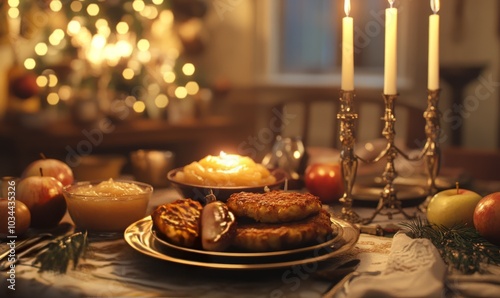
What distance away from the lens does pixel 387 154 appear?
1.53 m

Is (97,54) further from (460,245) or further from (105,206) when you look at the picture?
(460,245)

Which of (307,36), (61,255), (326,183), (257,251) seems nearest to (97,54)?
(307,36)

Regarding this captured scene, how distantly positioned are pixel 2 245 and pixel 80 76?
322 cm

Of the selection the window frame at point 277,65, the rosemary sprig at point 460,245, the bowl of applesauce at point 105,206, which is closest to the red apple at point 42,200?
the bowl of applesauce at point 105,206

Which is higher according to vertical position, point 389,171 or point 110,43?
point 110,43

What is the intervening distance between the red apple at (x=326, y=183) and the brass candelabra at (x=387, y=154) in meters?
0.13

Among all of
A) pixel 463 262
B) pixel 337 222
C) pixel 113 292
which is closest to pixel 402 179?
pixel 337 222

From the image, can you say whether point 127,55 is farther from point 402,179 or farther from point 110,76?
point 402,179

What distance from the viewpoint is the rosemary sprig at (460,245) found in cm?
115

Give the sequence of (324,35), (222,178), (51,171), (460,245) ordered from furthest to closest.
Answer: (324,35), (51,171), (222,178), (460,245)

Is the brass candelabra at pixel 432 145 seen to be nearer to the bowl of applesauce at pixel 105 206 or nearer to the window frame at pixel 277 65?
the bowl of applesauce at pixel 105 206

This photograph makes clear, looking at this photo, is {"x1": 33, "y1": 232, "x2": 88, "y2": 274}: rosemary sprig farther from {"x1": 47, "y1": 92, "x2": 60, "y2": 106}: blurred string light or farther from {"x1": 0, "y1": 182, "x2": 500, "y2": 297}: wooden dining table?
{"x1": 47, "y1": 92, "x2": 60, "y2": 106}: blurred string light

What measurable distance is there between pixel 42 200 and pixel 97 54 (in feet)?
9.84

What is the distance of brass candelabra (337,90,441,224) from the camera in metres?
1.47
